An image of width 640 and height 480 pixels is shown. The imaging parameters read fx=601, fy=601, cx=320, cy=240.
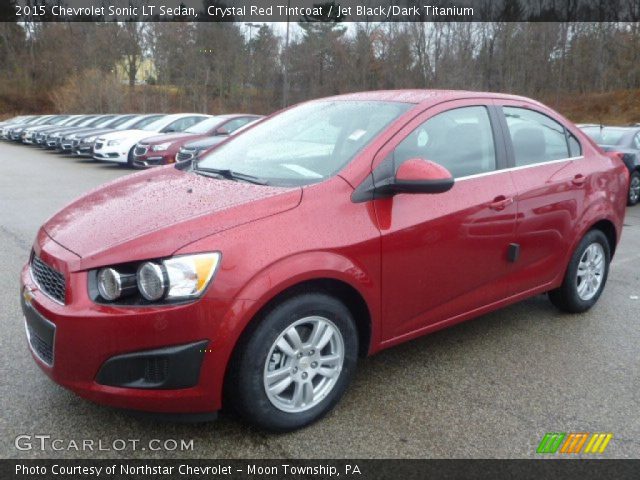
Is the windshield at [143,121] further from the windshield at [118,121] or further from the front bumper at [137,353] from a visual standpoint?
the front bumper at [137,353]

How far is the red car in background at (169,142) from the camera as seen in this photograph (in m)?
13.8

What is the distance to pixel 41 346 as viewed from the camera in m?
2.76

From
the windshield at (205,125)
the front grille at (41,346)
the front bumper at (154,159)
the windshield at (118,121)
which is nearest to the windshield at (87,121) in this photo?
the windshield at (118,121)

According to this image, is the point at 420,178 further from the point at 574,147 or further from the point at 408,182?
the point at 574,147

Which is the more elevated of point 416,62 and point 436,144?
point 416,62

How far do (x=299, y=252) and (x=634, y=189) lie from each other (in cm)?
963

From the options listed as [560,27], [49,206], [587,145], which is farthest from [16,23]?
[587,145]

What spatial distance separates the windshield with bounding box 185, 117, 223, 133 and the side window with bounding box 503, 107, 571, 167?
11.2 metres

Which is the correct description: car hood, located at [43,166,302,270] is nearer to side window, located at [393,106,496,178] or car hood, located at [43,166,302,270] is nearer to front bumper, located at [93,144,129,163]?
side window, located at [393,106,496,178]

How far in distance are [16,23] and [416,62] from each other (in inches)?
1475

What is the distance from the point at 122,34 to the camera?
4497 centimetres

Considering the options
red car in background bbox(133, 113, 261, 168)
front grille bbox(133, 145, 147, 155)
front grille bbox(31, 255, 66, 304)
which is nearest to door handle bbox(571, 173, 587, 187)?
front grille bbox(31, 255, 66, 304)

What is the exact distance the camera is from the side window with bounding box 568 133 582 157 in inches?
175

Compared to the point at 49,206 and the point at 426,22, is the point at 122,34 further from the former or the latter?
the point at 49,206
